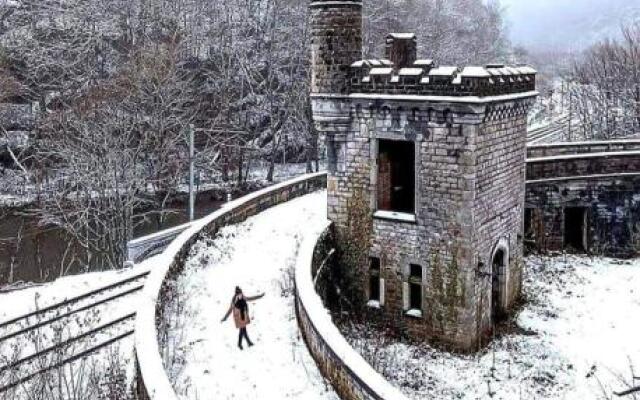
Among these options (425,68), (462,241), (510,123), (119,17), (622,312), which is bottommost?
(622,312)

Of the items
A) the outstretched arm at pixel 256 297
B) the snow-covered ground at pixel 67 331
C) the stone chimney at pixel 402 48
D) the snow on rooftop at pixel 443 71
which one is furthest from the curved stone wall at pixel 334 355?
the stone chimney at pixel 402 48

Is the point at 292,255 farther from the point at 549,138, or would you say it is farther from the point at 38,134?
the point at 549,138

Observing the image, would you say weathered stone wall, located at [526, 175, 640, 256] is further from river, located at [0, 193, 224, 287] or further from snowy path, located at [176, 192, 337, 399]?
river, located at [0, 193, 224, 287]

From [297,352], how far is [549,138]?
42.1m

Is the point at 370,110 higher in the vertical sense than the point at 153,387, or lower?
higher

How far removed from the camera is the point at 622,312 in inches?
770

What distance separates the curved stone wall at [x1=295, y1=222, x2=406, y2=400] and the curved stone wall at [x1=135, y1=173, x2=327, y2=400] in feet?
8.48

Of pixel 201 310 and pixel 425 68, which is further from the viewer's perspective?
pixel 425 68

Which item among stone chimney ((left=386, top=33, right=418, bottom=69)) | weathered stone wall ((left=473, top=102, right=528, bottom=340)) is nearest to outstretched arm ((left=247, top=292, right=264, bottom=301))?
weathered stone wall ((left=473, top=102, right=528, bottom=340))

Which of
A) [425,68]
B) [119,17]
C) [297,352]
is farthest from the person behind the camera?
[119,17]

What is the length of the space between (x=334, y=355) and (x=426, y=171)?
680cm

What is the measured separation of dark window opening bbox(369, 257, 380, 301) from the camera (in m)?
17.8

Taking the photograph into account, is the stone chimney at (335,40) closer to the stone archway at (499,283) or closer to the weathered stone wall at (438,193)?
the weathered stone wall at (438,193)

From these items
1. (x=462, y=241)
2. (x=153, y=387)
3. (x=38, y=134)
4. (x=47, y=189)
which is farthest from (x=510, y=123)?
(x=38, y=134)
